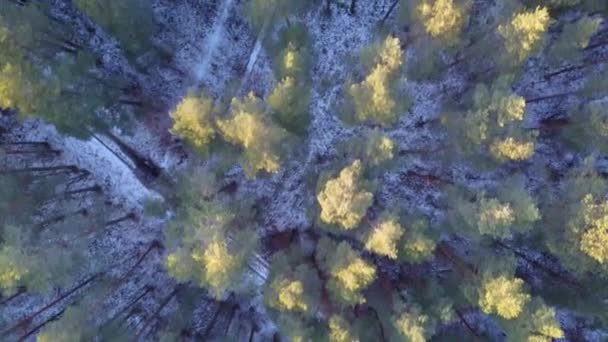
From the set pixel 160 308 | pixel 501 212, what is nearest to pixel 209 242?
pixel 160 308

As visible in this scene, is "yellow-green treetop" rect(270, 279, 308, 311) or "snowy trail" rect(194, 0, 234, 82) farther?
"snowy trail" rect(194, 0, 234, 82)

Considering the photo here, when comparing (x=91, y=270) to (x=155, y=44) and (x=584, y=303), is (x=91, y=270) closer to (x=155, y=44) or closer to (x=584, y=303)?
(x=155, y=44)

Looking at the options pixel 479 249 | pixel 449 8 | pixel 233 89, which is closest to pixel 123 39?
pixel 233 89

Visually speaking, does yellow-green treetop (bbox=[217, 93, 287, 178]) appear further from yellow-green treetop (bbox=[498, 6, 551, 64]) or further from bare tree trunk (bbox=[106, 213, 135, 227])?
yellow-green treetop (bbox=[498, 6, 551, 64])

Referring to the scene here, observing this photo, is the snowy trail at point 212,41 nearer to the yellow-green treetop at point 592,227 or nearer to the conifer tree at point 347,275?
the conifer tree at point 347,275

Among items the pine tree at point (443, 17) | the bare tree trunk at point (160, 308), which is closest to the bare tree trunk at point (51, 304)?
the bare tree trunk at point (160, 308)

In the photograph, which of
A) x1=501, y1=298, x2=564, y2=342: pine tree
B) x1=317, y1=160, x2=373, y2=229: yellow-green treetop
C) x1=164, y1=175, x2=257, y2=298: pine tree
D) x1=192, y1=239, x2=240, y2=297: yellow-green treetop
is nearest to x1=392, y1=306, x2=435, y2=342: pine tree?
x1=501, y1=298, x2=564, y2=342: pine tree
